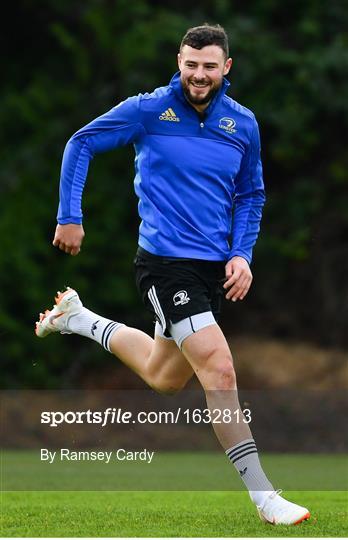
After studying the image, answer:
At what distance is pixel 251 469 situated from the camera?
559cm

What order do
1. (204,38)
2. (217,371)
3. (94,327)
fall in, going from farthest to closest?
(94,327), (204,38), (217,371)

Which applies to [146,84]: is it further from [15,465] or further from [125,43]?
[15,465]

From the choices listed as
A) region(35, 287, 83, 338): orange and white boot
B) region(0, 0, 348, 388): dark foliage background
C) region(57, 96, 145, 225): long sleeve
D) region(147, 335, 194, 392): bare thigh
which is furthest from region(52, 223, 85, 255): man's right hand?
region(0, 0, 348, 388): dark foliage background

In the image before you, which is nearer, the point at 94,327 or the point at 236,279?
the point at 236,279

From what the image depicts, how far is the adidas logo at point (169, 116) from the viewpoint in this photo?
5.88 metres

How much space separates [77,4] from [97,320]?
949cm

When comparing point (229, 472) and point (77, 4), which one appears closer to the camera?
point (229, 472)

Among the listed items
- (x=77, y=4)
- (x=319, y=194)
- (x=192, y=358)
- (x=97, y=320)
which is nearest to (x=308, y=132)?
(x=319, y=194)

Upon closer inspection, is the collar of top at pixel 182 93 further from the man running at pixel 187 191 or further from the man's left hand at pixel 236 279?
the man's left hand at pixel 236 279

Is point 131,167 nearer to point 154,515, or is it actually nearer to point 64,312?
point 64,312

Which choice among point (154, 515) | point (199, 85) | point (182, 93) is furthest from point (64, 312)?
point (199, 85)

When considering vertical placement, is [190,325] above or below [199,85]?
below

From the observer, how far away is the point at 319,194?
574 inches

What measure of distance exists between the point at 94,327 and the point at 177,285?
3.28ft
